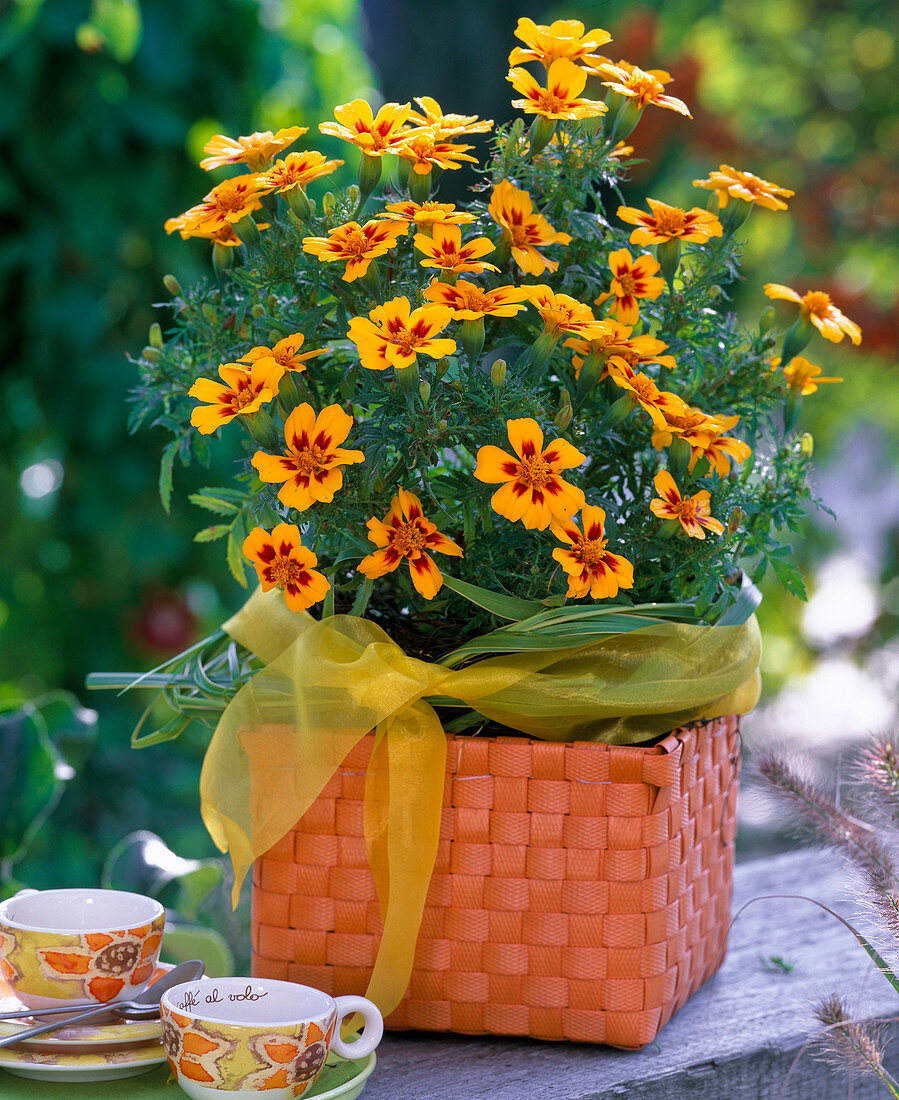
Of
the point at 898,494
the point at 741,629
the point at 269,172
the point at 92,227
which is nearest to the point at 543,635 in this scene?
the point at 741,629

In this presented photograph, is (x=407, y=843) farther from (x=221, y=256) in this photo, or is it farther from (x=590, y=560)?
(x=221, y=256)

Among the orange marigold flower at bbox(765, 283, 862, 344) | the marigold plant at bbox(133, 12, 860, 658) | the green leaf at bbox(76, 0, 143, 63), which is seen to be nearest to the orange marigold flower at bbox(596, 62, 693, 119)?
the marigold plant at bbox(133, 12, 860, 658)

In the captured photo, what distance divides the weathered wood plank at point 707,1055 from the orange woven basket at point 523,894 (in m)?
0.01

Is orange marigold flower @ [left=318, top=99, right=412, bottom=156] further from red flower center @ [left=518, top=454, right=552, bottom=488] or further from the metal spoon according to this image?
the metal spoon

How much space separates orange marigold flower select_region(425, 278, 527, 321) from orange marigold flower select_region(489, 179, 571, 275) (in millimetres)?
44

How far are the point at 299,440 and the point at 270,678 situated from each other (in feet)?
0.47

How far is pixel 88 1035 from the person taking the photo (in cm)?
52

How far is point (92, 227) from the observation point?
1408 mm

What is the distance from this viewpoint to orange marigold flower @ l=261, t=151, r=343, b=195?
22.0 inches

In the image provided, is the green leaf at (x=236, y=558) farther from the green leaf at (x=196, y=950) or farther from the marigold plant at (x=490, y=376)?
the green leaf at (x=196, y=950)

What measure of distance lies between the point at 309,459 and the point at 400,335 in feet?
0.23

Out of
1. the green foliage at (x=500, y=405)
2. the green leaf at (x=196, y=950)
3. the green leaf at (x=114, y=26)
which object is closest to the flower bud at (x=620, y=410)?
the green foliage at (x=500, y=405)

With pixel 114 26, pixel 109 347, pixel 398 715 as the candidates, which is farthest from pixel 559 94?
pixel 109 347

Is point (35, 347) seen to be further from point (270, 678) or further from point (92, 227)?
point (270, 678)
